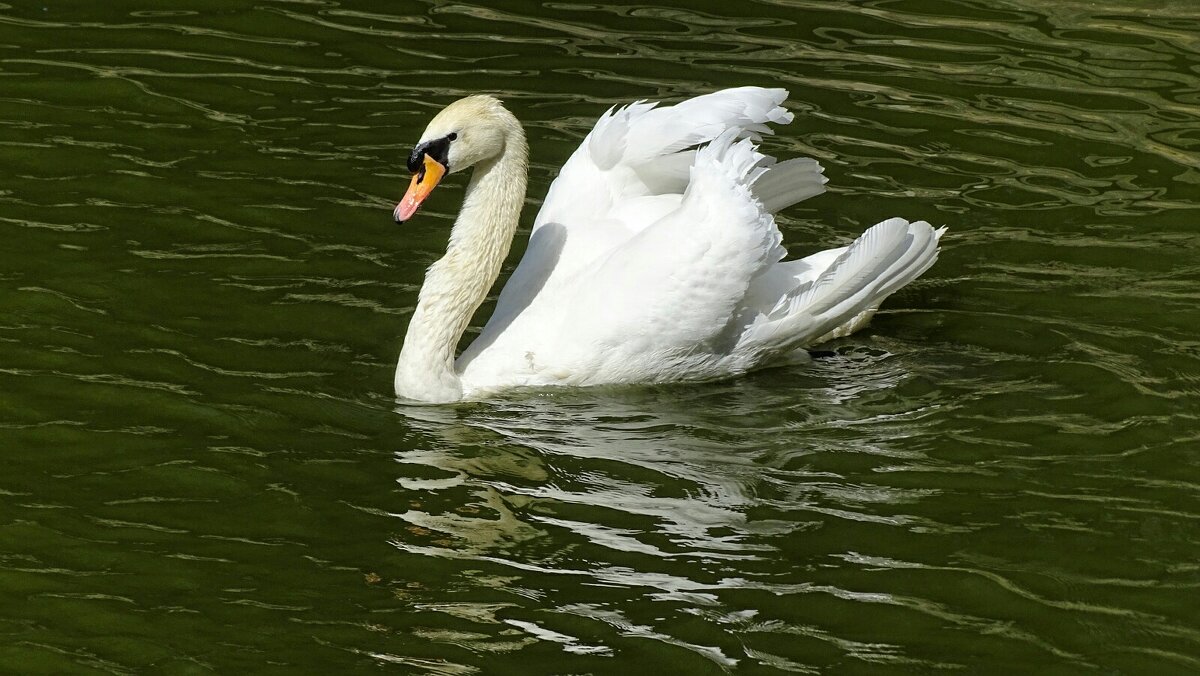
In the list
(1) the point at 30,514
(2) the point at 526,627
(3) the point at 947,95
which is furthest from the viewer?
(3) the point at 947,95

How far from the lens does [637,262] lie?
24.7ft

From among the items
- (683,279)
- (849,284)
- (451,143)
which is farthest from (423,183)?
(849,284)

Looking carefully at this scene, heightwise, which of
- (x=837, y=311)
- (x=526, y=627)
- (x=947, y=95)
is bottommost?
(x=526, y=627)

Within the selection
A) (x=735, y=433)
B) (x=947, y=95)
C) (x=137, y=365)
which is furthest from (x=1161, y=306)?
(x=137, y=365)

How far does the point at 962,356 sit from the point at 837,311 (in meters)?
0.64

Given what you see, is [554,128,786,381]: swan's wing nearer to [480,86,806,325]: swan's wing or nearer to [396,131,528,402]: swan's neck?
[480,86,806,325]: swan's wing

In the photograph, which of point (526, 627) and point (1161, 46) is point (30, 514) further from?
point (1161, 46)

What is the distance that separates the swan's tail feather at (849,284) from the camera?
7.76 m

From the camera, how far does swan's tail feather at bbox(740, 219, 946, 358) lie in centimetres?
776

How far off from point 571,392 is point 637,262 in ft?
2.18

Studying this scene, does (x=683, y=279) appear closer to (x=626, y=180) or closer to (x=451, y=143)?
(x=626, y=180)

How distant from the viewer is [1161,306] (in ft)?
26.7

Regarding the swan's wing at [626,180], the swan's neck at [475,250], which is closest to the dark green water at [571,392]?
the swan's neck at [475,250]

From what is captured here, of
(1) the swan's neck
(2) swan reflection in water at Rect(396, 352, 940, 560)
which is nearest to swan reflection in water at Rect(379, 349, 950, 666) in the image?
(2) swan reflection in water at Rect(396, 352, 940, 560)
